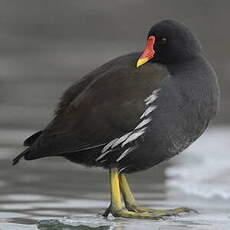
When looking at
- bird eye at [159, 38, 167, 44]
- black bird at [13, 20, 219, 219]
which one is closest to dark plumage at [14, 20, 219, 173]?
black bird at [13, 20, 219, 219]

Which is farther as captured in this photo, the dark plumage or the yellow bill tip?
the yellow bill tip

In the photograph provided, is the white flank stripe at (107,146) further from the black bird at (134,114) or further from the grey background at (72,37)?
the grey background at (72,37)

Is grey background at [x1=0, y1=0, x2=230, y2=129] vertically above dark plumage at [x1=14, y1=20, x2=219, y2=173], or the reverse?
grey background at [x1=0, y1=0, x2=230, y2=129]

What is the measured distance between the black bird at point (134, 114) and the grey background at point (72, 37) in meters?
6.55

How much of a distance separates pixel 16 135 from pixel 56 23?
11282mm

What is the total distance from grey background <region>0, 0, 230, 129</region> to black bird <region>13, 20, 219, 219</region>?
6.55 meters

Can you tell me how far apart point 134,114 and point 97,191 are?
2.23 meters

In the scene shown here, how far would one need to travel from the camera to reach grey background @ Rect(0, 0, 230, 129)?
17.6 metres

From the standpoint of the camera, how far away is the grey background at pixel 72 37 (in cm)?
1761

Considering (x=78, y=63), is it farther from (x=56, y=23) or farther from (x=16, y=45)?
(x=56, y=23)

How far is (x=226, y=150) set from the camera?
13.3 meters

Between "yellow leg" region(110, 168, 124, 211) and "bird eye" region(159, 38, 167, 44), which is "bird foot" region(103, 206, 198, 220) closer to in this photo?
"yellow leg" region(110, 168, 124, 211)

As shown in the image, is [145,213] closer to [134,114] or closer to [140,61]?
[134,114]

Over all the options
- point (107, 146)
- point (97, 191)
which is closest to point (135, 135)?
point (107, 146)
